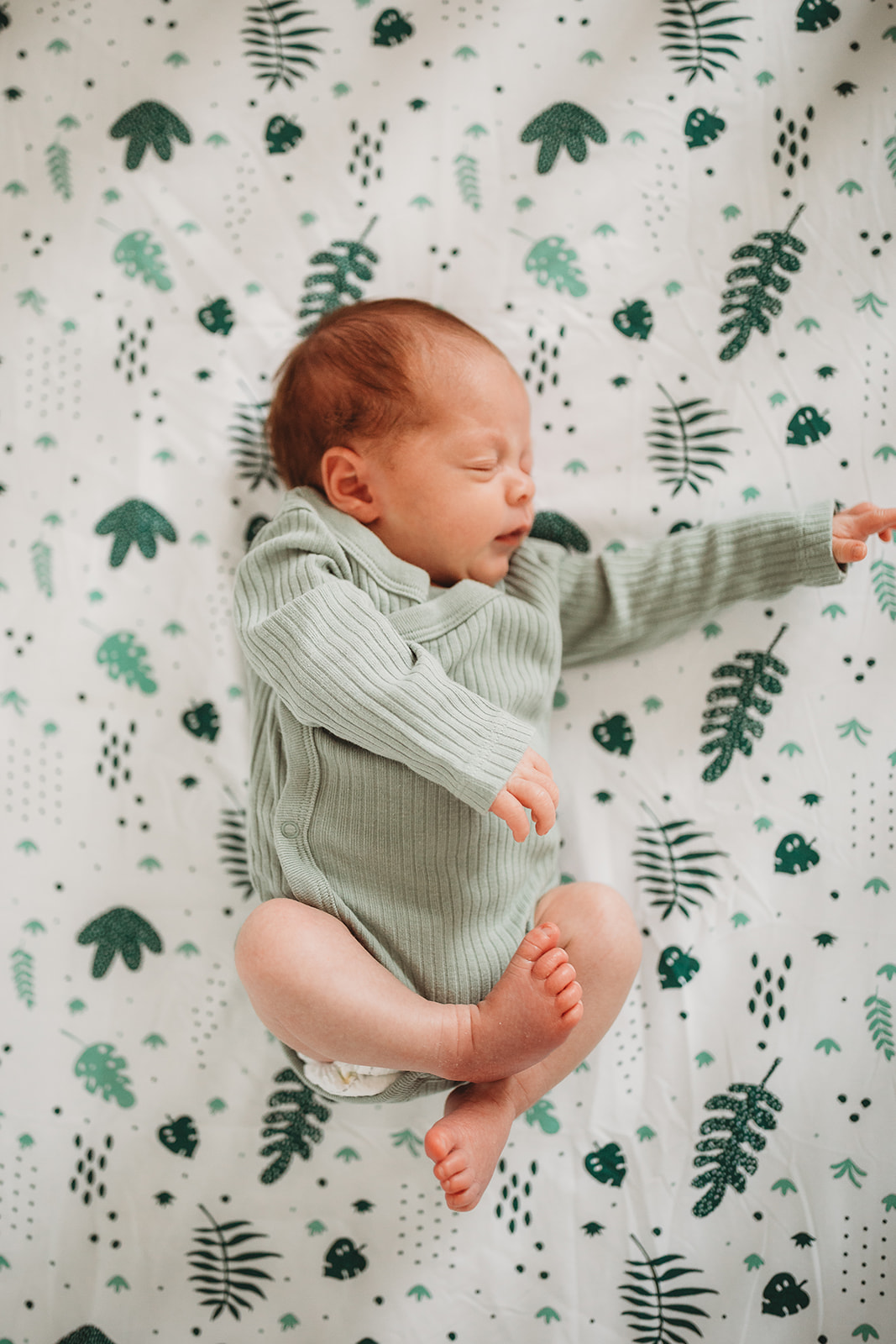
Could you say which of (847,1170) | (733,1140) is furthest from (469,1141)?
(847,1170)

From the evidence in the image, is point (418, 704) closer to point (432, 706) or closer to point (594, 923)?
point (432, 706)

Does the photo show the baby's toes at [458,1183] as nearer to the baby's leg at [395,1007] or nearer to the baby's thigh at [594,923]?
the baby's leg at [395,1007]

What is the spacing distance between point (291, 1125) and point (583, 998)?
446 millimetres

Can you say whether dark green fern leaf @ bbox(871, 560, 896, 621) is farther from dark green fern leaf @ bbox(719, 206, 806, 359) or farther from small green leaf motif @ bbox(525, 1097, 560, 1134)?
small green leaf motif @ bbox(525, 1097, 560, 1134)

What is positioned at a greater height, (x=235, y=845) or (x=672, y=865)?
(x=672, y=865)

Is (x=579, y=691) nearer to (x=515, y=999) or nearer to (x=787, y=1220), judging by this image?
(x=515, y=999)

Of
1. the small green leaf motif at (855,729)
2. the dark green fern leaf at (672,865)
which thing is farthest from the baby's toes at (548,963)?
the small green leaf motif at (855,729)

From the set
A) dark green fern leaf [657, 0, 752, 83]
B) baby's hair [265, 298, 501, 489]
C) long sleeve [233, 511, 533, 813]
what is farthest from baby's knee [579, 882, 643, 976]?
dark green fern leaf [657, 0, 752, 83]

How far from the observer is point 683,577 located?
1.15 m

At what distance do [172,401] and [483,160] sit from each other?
55 cm

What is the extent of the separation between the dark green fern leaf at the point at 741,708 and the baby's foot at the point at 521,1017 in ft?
1.33

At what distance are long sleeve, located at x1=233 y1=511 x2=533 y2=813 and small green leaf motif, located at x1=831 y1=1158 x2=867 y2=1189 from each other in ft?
2.35

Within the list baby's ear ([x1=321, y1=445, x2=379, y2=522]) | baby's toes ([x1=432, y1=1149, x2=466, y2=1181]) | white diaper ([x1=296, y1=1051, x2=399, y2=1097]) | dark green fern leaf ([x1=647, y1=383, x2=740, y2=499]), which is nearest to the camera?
baby's toes ([x1=432, y1=1149, x2=466, y2=1181])

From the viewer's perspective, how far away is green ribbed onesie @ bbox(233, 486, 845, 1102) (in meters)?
0.95
